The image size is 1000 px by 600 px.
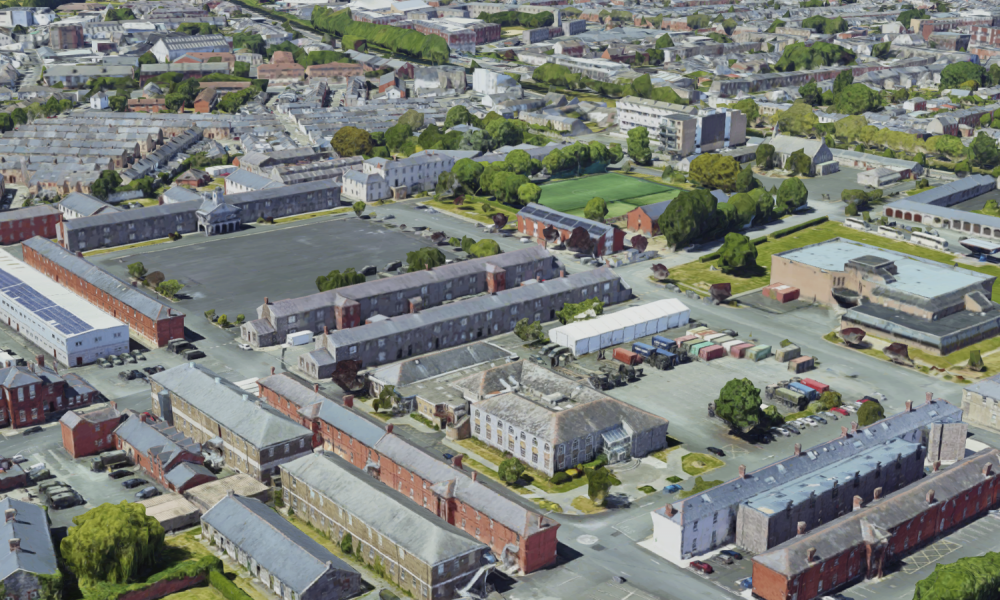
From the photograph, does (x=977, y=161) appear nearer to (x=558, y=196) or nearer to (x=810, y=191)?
(x=810, y=191)

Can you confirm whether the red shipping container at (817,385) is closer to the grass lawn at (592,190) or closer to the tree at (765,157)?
the grass lawn at (592,190)

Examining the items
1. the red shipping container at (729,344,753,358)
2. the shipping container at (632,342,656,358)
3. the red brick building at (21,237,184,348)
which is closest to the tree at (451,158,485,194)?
the red brick building at (21,237,184,348)

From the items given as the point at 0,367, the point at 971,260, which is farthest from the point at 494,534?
the point at 971,260

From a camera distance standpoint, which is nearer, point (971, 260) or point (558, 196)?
point (971, 260)

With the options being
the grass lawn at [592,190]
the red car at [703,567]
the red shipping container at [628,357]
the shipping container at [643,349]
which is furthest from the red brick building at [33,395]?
the grass lawn at [592,190]

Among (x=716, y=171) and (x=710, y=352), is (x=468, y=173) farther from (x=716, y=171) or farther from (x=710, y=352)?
(x=710, y=352)

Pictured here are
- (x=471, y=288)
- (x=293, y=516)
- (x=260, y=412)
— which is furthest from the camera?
(x=471, y=288)
